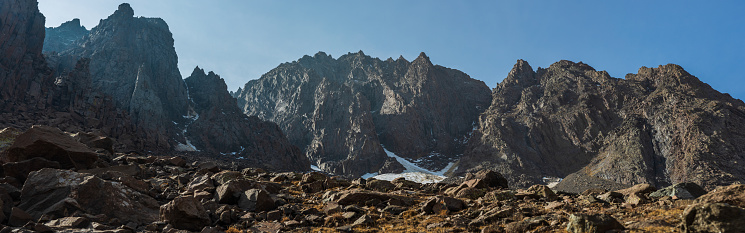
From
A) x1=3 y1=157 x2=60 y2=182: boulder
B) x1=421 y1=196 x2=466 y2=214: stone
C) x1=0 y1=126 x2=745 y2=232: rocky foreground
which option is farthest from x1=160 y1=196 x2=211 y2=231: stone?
x1=3 y1=157 x2=60 y2=182: boulder

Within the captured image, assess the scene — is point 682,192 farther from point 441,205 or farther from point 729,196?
point 441,205

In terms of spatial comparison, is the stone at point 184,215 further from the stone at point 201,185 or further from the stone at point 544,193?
the stone at point 544,193

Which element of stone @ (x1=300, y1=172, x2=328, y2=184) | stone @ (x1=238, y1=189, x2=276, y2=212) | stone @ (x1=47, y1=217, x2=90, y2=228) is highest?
stone @ (x1=300, y1=172, x2=328, y2=184)

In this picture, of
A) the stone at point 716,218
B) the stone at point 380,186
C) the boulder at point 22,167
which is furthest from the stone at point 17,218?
the stone at point 716,218

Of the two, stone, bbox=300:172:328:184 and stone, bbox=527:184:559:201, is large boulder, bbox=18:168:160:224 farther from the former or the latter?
stone, bbox=527:184:559:201

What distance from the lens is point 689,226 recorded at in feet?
36.1

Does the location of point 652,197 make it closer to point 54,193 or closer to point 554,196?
point 554,196

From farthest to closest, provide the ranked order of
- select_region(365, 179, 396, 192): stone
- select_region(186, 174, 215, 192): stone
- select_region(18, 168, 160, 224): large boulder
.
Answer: select_region(365, 179, 396, 192): stone < select_region(186, 174, 215, 192): stone < select_region(18, 168, 160, 224): large boulder

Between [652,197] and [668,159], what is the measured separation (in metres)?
202

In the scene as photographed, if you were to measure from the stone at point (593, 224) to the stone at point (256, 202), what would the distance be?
14.9 meters

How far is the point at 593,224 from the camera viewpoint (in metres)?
12.3

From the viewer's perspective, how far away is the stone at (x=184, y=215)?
55.3ft

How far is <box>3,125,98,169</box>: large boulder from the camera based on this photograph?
76.6 feet

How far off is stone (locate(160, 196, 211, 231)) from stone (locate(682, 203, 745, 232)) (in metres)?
17.9
